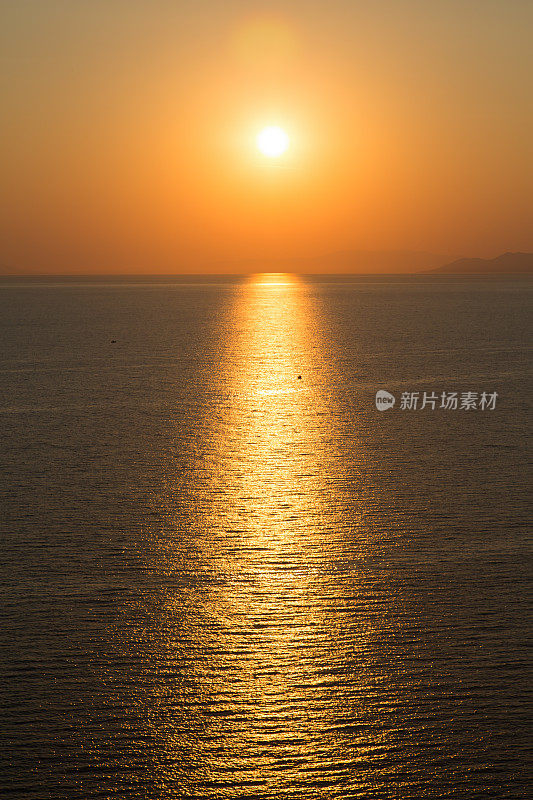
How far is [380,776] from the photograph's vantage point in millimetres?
6848

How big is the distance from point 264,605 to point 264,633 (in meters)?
0.76

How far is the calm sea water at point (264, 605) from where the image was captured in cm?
704

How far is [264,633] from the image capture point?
367 inches

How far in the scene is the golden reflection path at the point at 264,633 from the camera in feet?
23.0

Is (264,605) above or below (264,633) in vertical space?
above

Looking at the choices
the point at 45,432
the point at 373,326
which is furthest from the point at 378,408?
the point at 373,326

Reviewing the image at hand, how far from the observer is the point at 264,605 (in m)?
10.1

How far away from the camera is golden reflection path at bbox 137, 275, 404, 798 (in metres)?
7.00

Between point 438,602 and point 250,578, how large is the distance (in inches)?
93.1

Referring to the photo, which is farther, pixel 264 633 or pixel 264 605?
pixel 264 605

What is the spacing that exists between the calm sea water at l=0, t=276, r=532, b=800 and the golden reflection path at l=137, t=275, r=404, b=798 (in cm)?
3

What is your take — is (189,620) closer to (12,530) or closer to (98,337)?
(12,530)

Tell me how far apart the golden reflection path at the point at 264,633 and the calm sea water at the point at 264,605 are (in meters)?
0.03

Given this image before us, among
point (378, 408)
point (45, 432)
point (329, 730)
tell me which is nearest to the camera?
point (329, 730)
